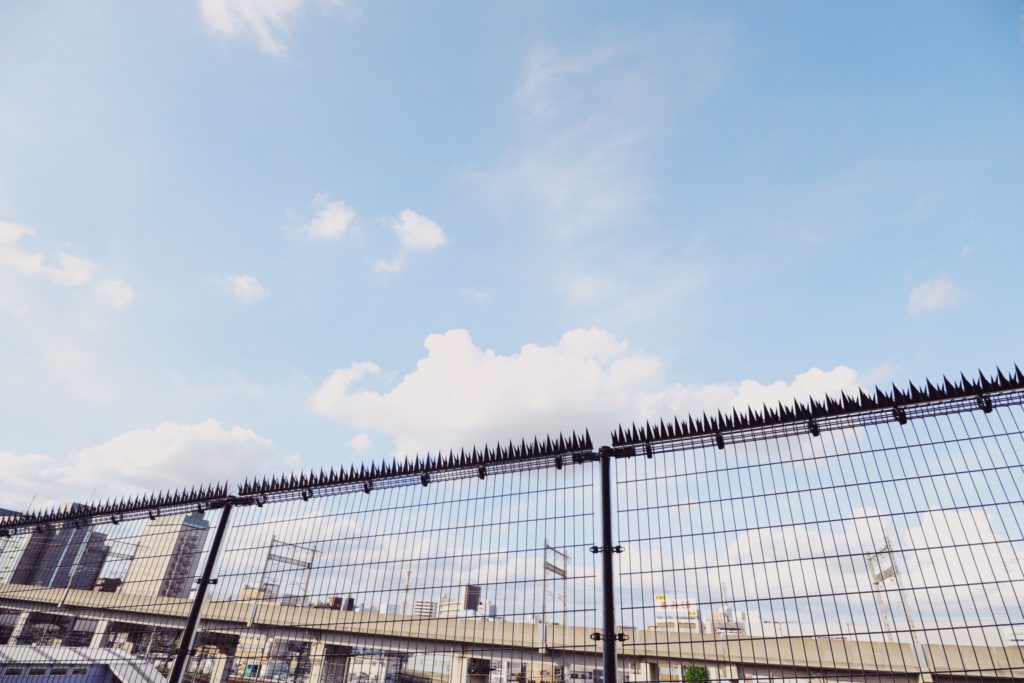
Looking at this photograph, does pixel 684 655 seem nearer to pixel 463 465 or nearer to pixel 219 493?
pixel 463 465

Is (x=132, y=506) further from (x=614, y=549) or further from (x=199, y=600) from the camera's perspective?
(x=614, y=549)

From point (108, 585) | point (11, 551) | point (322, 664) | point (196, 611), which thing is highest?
point (11, 551)

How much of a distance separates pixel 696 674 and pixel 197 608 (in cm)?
1138

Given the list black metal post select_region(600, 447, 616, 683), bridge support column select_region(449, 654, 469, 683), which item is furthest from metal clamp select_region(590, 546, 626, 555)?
bridge support column select_region(449, 654, 469, 683)

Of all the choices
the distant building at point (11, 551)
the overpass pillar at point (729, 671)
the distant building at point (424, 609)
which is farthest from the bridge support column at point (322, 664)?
the distant building at point (11, 551)

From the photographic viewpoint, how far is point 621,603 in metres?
7.78

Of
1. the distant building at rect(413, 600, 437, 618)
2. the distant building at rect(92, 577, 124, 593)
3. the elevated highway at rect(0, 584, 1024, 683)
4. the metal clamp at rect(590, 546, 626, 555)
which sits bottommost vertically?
the elevated highway at rect(0, 584, 1024, 683)

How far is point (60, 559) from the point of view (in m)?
17.4

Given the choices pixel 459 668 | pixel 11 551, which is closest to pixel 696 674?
pixel 459 668

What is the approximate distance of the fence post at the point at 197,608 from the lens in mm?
10797

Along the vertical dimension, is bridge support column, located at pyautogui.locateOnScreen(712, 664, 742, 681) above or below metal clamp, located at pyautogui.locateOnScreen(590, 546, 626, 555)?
below

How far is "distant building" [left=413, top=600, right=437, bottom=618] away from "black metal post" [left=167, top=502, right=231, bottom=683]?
5.81 metres

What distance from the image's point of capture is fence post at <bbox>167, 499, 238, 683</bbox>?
10797 millimetres

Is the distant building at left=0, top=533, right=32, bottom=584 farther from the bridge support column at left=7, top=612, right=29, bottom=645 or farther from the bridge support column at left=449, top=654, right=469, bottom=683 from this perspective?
the bridge support column at left=449, top=654, right=469, bottom=683
